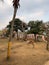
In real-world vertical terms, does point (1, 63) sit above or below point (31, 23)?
below

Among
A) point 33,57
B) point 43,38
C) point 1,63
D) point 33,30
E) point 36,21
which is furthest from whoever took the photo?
point 36,21

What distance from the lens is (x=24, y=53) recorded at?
2850 centimetres

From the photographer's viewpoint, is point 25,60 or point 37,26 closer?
point 25,60

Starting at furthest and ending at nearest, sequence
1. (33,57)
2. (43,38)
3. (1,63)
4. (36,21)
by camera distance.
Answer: (36,21), (43,38), (33,57), (1,63)

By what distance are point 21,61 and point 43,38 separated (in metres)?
23.9

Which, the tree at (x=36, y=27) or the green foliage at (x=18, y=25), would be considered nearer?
the tree at (x=36, y=27)

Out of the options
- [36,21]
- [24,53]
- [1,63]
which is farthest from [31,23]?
[1,63]

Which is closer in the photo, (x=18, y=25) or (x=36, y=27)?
(x=36, y=27)

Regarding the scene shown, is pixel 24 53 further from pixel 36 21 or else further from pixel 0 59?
pixel 36 21

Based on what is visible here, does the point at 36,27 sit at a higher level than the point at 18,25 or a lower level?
lower

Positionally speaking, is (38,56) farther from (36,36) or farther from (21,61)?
(36,36)

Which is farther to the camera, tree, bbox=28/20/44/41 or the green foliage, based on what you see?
the green foliage

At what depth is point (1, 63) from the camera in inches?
973

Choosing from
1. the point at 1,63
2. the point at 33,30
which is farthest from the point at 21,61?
the point at 33,30
